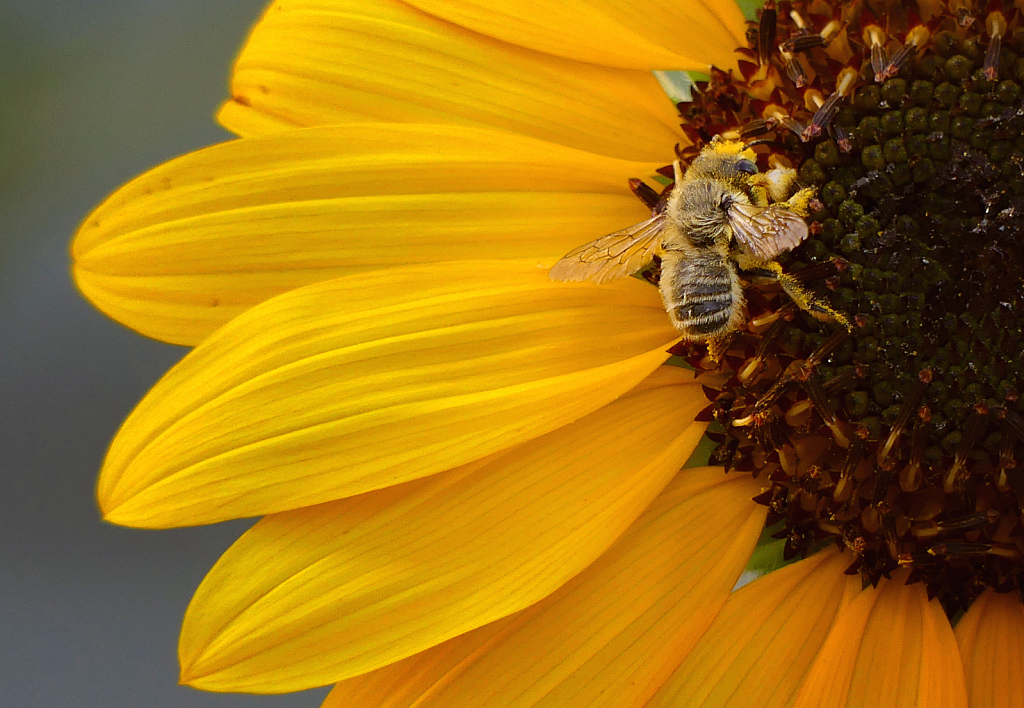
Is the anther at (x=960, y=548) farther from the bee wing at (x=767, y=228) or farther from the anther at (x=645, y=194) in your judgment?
the anther at (x=645, y=194)

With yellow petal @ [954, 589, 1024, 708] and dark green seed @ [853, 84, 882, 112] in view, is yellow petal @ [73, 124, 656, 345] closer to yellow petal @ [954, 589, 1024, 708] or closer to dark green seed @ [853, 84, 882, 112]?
dark green seed @ [853, 84, 882, 112]

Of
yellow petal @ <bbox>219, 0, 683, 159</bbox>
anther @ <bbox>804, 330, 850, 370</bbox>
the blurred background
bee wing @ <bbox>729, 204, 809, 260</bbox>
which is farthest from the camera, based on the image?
the blurred background

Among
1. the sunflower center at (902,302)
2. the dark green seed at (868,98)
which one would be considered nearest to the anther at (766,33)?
the sunflower center at (902,302)

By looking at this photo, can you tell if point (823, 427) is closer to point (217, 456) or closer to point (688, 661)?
point (688, 661)

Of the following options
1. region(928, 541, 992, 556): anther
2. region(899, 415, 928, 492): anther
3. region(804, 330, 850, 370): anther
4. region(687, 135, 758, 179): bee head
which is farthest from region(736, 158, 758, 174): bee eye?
region(928, 541, 992, 556): anther

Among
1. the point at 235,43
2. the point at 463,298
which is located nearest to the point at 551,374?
the point at 463,298

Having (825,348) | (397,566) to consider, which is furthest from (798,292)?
(397,566)

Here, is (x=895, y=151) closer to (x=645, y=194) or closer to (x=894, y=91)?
(x=894, y=91)
